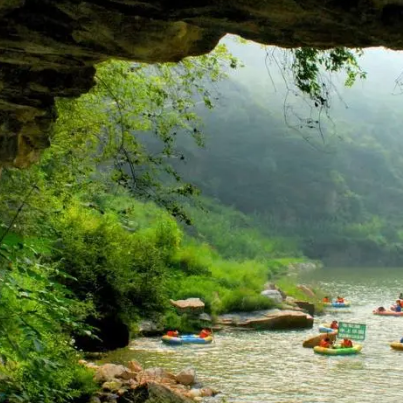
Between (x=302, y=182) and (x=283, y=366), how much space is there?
60.4 m

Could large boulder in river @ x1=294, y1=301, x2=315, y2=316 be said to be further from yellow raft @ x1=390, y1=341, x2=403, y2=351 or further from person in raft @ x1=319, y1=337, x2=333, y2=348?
person in raft @ x1=319, y1=337, x2=333, y2=348

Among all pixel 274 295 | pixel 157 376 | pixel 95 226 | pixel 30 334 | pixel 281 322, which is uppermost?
pixel 30 334

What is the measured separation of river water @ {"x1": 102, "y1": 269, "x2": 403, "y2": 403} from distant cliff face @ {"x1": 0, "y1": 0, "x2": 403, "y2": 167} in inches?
358

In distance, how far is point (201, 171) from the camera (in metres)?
73.2

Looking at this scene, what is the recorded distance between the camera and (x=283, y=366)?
15062mm

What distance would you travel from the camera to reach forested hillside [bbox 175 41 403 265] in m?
68.8

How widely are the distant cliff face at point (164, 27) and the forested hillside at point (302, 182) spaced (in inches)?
2486

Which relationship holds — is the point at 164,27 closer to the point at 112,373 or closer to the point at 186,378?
the point at 112,373

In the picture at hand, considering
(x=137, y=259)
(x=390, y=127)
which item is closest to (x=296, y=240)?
(x=390, y=127)

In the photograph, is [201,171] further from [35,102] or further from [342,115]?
[35,102]

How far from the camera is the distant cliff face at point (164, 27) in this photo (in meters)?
3.53

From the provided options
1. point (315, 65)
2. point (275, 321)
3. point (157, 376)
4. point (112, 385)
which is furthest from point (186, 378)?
point (315, 65)

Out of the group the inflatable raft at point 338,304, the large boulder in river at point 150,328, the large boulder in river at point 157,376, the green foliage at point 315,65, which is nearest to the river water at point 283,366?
the large boulder in river at point 150,328

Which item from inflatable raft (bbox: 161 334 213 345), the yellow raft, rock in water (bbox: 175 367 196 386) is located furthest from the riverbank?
the yellow raft
